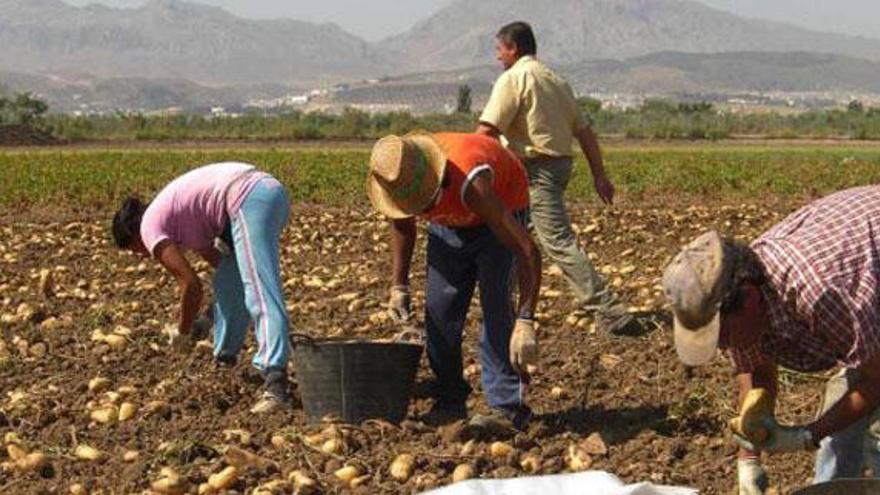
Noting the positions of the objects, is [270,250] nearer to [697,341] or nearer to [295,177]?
[697,341]

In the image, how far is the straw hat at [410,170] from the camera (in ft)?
16.3

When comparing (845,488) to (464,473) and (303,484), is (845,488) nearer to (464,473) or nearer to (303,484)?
(464,473)

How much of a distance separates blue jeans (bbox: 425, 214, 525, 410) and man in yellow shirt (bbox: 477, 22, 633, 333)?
63.4 inches

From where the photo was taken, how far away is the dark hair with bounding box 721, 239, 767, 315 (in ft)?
11.3

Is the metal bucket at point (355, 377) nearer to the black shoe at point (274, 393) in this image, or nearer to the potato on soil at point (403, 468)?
the black shoe at point (274, 393)

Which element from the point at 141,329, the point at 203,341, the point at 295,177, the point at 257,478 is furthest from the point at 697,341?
Answer: the point at 295,177

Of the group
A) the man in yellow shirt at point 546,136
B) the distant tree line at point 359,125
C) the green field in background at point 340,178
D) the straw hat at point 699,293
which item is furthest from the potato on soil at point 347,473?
the distant tree line at point 359,125

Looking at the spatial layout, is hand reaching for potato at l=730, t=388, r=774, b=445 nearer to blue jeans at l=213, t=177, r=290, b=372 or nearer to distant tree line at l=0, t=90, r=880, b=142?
blue jeans at l=213, t=177, r=290, b=372

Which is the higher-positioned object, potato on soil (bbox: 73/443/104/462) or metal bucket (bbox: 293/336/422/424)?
metal bucket (bbox: 293/336/422/424)

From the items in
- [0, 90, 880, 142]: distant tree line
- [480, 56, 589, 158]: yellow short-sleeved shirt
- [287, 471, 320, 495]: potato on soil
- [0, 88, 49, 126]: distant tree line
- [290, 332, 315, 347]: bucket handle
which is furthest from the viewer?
[0, 90, 880, 142]: distant tree line

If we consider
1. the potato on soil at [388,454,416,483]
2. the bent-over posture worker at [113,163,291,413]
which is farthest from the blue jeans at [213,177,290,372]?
the potato on soil at [388,454,416,483]

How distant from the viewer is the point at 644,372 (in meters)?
6.61

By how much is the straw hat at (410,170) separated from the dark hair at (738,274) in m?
1.65

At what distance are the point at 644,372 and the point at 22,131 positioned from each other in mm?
40821
